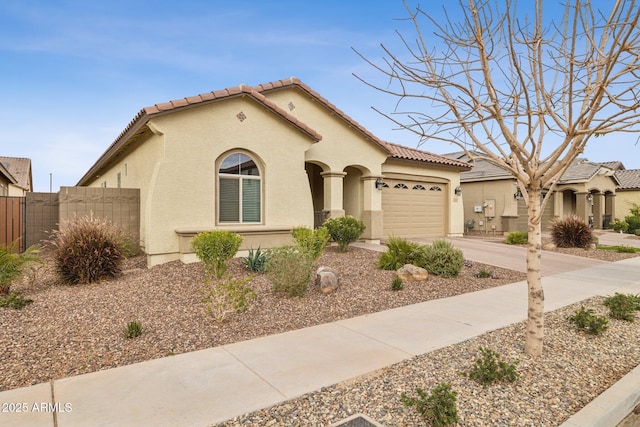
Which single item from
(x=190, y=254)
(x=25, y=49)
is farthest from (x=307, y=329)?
(x=25, y=49)

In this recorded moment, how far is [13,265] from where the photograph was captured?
6.94m

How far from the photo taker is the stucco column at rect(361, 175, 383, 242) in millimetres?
15133

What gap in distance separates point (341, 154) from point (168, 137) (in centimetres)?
658

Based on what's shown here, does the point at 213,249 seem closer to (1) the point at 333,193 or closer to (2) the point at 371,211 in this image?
(1) the point at 333,193

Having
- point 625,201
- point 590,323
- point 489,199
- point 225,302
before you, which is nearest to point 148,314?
point 225,302

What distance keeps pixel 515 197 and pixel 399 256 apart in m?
14.4

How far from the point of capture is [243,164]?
1105 centimetres

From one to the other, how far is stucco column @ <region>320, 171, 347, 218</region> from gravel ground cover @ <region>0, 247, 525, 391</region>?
465 centimetres

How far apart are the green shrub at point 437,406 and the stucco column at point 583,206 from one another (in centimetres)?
2647

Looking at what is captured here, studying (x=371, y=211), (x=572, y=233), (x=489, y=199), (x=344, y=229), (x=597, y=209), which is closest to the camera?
(x=344, y=229)

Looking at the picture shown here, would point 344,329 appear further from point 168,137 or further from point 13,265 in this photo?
point 168,137

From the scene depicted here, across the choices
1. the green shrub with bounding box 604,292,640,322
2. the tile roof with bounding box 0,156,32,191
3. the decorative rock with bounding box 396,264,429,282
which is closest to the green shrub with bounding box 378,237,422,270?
the decorative rock with bounding box 396,264,429,282

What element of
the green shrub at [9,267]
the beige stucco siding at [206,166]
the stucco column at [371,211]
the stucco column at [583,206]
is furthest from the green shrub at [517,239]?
the green shrub at [9,267]

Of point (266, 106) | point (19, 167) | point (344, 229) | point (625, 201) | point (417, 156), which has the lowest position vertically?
point (344, 229)
